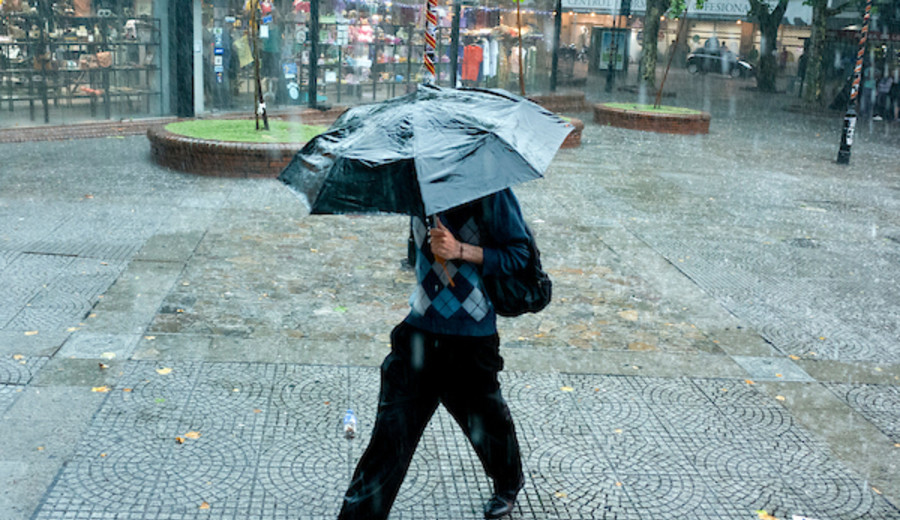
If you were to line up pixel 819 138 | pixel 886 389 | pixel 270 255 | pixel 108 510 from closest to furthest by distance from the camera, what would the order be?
pixel 108 510 < pixel 886 389 < pixel 270 255 < pixel 819 138

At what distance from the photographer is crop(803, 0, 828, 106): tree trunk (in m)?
27.7

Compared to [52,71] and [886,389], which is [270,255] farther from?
[52,71]

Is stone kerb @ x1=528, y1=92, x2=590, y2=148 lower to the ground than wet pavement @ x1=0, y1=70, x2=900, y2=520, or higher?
higher

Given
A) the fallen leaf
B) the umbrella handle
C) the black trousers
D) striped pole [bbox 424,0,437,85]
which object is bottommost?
the fallen leaf

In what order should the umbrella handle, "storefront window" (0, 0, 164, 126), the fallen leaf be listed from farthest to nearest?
"storefront window" (0, 0, 164, 126) → the fallen leaf → the umbrella handle

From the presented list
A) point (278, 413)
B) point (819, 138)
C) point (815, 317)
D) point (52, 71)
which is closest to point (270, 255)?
point (278, 413)

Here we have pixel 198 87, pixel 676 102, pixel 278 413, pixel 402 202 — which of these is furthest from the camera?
pixel 676 102

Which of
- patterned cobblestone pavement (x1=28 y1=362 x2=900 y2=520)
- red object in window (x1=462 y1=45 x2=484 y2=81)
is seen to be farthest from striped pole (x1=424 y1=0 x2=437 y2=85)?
red object in window (x1=462 y1=45 x2=484 y2=81)

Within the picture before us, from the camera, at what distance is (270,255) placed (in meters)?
8.35

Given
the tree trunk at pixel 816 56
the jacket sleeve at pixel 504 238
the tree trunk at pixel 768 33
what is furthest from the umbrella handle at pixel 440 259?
the tree trunk at pixel 768 33

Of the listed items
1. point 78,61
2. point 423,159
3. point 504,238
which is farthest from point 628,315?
point 78,61

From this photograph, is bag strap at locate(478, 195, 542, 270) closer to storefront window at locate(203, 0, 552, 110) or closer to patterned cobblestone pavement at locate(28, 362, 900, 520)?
patterned cobblestone pavement at locate(28, 362, 900, 520)

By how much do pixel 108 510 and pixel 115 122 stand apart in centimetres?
1291

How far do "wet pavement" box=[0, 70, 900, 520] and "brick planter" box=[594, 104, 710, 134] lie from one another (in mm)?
8873
